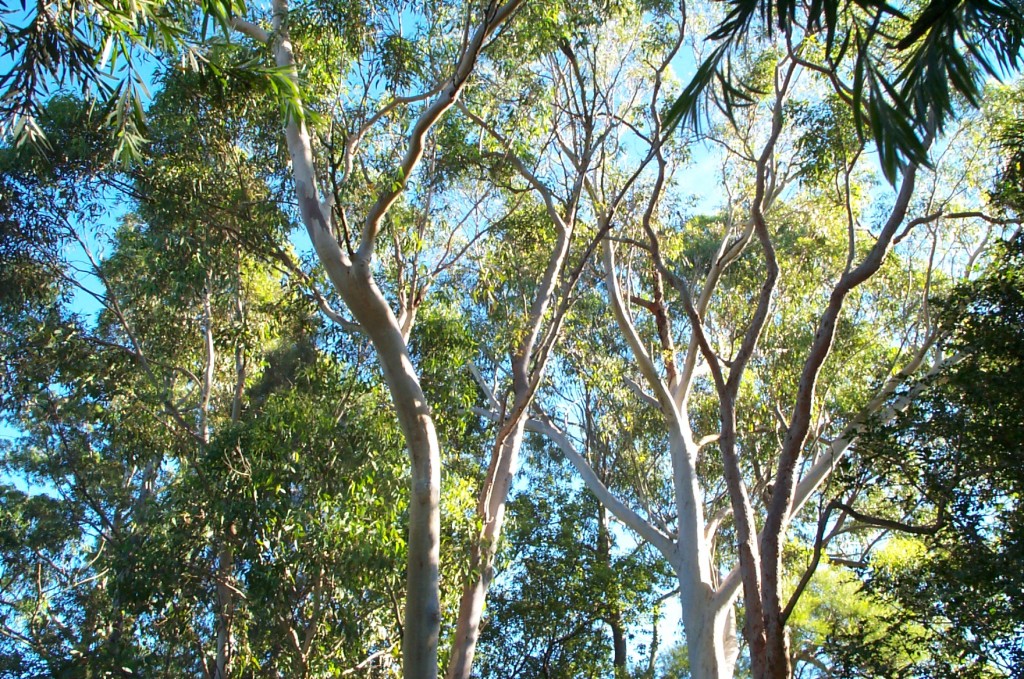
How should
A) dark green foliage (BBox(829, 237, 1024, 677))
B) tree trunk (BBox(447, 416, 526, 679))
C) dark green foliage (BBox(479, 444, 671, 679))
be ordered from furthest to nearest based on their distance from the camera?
dark green foliage (BBox(479, 444, 671, 679)) → tree trunk (BBox(447, 416, 526, 679)) → dark green foliage (BBox(829, 237, 1024, 677))

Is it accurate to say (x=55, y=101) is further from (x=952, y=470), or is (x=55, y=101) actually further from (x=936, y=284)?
(x=936, y=284)

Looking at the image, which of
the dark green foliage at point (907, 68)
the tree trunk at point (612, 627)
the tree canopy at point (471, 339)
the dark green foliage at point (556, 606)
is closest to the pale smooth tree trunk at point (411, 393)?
the tree canopy at point (471, 339)

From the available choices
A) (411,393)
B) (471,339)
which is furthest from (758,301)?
(411,393)

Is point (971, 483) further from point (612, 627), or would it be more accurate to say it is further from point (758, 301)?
point (612, 627)

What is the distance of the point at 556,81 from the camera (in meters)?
9.02

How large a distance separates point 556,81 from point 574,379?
14.9 feet

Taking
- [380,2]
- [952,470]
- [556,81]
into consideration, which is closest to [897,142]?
[952,470]

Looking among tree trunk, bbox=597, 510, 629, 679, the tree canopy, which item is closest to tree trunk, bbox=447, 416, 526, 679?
the tree canopy

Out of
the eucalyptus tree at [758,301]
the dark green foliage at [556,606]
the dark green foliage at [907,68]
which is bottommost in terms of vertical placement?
the dark green foliage at [907,68]

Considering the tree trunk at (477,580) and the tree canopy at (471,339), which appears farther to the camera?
the tree trunk at (477,580)

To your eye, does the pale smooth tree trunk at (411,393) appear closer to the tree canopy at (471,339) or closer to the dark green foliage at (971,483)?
the tree canopy at (471,339)

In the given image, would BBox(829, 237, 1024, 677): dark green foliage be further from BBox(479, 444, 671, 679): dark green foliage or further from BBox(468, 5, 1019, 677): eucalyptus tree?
BBox(479, 444, 671, 679): dark green foliage

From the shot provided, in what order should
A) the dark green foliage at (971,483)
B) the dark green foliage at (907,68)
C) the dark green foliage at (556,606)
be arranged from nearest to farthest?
the dark green foliage at (907,68), the dark green foliage at (971,483), the dark green foliage at (556,606)

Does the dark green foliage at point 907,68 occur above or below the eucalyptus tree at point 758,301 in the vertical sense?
below
